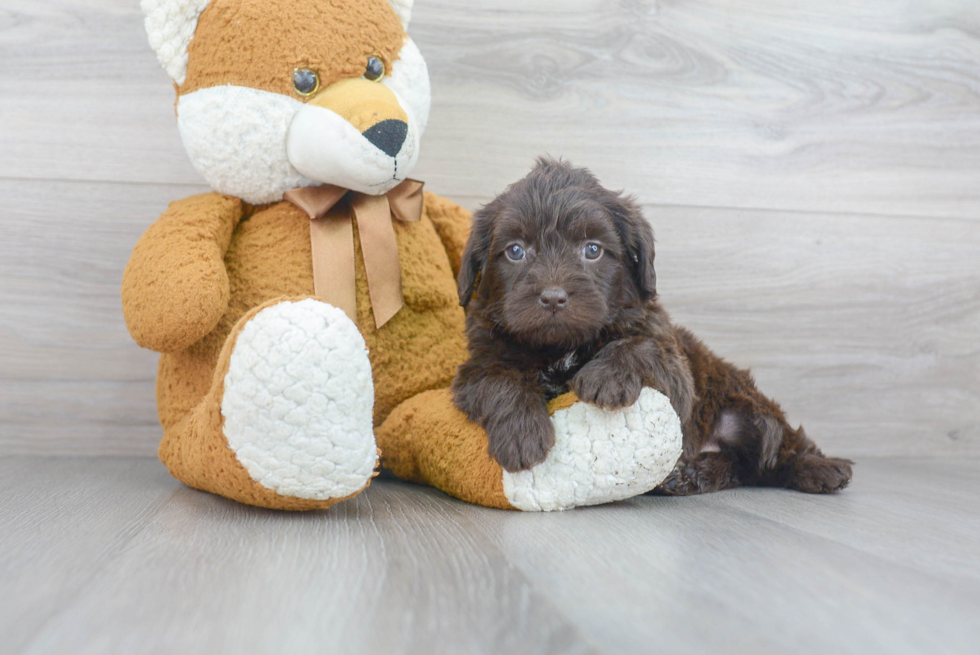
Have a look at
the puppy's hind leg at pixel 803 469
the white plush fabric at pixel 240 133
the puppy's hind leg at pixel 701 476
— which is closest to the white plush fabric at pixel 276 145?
the white plush fabric at pixel 240 133

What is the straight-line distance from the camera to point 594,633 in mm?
814

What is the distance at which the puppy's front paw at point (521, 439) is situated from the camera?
1.31 meters

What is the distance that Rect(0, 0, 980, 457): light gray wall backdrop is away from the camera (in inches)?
79.9

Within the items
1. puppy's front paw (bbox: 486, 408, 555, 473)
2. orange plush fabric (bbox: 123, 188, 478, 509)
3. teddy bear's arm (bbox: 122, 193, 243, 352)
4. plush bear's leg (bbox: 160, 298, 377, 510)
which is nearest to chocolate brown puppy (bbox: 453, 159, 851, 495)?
puppy's front paw (bbox: 486, 408, 555, 473)

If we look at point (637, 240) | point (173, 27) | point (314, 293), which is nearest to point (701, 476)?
point (637, 240)

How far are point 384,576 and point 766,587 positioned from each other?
0.50m

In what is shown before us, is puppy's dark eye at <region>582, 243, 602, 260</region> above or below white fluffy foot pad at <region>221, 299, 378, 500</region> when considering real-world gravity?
above

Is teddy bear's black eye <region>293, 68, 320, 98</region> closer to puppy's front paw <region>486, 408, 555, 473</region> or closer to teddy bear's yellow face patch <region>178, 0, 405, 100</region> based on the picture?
teddy bear's yellow face patch <region>178, 0, 405, 100</region>

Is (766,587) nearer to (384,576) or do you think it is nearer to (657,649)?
(657,649)

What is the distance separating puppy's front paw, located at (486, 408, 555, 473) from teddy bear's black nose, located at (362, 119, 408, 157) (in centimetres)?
60

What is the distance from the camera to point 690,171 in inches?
89.4

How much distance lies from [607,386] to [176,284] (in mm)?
837

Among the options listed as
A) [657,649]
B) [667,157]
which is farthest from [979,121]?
[657,649]

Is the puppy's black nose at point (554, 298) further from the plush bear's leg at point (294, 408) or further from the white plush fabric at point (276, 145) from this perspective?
the white plush fabric at point (276, 145)
